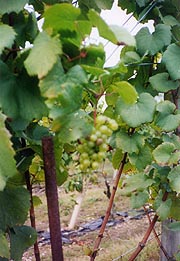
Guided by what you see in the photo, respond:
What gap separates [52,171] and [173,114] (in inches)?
24.3

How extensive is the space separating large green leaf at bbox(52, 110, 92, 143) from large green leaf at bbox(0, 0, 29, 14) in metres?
0.30

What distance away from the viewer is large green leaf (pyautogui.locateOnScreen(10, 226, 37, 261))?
3.27 ft

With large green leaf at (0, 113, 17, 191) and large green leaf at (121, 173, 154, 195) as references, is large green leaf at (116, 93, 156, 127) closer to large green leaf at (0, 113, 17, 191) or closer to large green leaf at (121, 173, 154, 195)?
large green leaf at (121, 173, 154, 195)

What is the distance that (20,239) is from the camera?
3.35ft

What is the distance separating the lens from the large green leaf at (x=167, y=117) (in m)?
1.20

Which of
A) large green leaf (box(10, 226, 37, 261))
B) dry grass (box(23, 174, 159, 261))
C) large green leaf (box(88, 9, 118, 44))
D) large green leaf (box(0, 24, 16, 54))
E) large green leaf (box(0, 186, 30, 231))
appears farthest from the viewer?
dry grass (box(23, 174, 159, 261))

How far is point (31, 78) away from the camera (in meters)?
0.66

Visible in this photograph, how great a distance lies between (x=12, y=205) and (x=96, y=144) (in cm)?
39

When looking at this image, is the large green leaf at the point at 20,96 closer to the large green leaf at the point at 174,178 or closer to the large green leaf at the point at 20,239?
the large green leaf at the point at 20,239

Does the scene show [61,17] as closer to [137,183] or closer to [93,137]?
[93,137]

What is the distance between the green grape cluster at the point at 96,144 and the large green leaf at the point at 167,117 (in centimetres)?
62

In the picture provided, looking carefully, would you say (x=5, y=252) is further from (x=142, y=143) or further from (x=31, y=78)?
(x=142, y=143)

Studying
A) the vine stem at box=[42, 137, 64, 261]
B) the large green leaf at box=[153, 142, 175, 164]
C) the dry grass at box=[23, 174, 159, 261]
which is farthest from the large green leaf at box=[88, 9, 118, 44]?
the dry grass at box=[23, 174, 159, 261]

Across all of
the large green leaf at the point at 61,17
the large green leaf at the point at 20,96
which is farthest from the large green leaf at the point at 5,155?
the large green leaf at the point at 61,17
